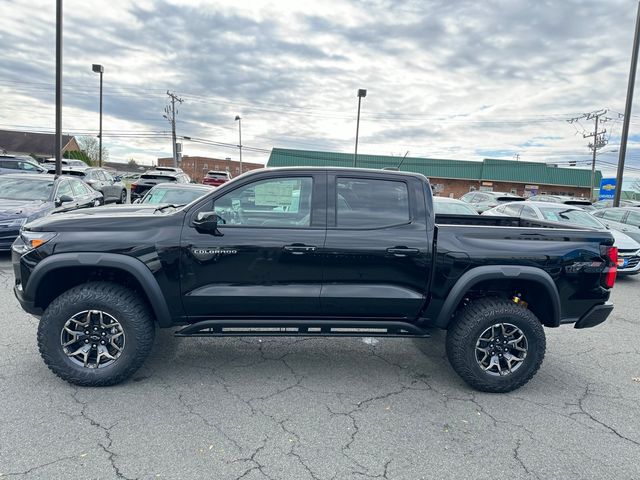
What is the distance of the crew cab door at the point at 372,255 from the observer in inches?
137

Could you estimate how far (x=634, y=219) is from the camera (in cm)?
1005

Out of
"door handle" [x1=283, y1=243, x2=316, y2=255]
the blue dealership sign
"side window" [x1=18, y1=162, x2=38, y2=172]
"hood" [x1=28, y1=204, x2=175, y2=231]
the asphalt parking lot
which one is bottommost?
the asphalt parking lot

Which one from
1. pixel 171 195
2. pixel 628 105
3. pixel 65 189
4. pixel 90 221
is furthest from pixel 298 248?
pixel 628 105

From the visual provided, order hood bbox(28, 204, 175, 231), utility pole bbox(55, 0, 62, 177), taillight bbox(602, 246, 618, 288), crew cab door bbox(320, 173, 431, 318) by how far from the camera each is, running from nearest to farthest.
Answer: hood bbox(28, 204, 175, 231)
crew cab door bbox(320, 173, 431, 318)
taillight bbox(602, 246, 618, 288)
utility pole bbox(55, 0, 62, 177)

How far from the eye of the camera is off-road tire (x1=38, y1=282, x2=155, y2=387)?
129 inches

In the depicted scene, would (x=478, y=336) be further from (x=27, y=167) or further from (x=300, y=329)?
(x=27, y=167)

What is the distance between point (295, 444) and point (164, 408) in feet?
3.55

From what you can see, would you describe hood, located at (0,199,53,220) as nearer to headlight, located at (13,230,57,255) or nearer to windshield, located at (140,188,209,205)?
windshield, located at (140,188,209,205)

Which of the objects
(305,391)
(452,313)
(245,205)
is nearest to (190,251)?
(245,205)

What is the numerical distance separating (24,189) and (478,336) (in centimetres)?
908

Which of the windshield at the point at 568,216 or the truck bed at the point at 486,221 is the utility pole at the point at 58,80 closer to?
the truck bed at the point at 486,221

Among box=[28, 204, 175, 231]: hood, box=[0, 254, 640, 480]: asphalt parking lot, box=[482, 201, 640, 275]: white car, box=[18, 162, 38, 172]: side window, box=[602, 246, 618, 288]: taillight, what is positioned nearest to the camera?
box=[0, 254, 640, 480]: asphalt parking lot

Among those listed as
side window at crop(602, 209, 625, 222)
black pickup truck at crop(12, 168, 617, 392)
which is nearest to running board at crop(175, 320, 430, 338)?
black pickup truck at crop(12, 168, 617, 392)

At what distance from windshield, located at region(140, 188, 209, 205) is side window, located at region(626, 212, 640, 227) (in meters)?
10.1
